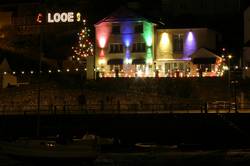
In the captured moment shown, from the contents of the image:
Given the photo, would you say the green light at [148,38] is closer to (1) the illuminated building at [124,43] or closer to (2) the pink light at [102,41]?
(1) the illuminated building at [124,43]

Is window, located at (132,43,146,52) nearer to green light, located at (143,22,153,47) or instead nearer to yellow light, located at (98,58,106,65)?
green light, located at (143,22,153,47)

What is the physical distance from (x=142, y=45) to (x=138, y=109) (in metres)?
21.6

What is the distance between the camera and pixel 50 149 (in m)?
33.6

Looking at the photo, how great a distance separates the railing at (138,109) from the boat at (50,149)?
673 inches

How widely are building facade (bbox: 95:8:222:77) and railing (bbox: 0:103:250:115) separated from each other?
1738cm

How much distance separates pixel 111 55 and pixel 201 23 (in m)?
12.1

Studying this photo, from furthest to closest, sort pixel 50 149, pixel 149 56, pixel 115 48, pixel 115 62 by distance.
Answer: pixel 115 48
pixel 115 62
pixel 149 56
pixel 50 149

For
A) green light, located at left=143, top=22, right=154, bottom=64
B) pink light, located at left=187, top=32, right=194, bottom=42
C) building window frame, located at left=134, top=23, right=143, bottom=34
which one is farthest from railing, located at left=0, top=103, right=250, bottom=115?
pink light, located at left=187, top=32, right=194, bottom=42

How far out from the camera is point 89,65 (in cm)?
7312

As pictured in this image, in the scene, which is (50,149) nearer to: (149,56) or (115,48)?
(149,56)

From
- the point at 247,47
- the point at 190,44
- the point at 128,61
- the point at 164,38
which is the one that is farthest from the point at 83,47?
the point at 247,47

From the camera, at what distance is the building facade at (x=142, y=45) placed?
243 feet

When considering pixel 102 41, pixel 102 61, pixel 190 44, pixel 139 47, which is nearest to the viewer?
pixel 190 44

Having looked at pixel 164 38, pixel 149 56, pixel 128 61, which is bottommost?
pixel 128 61
